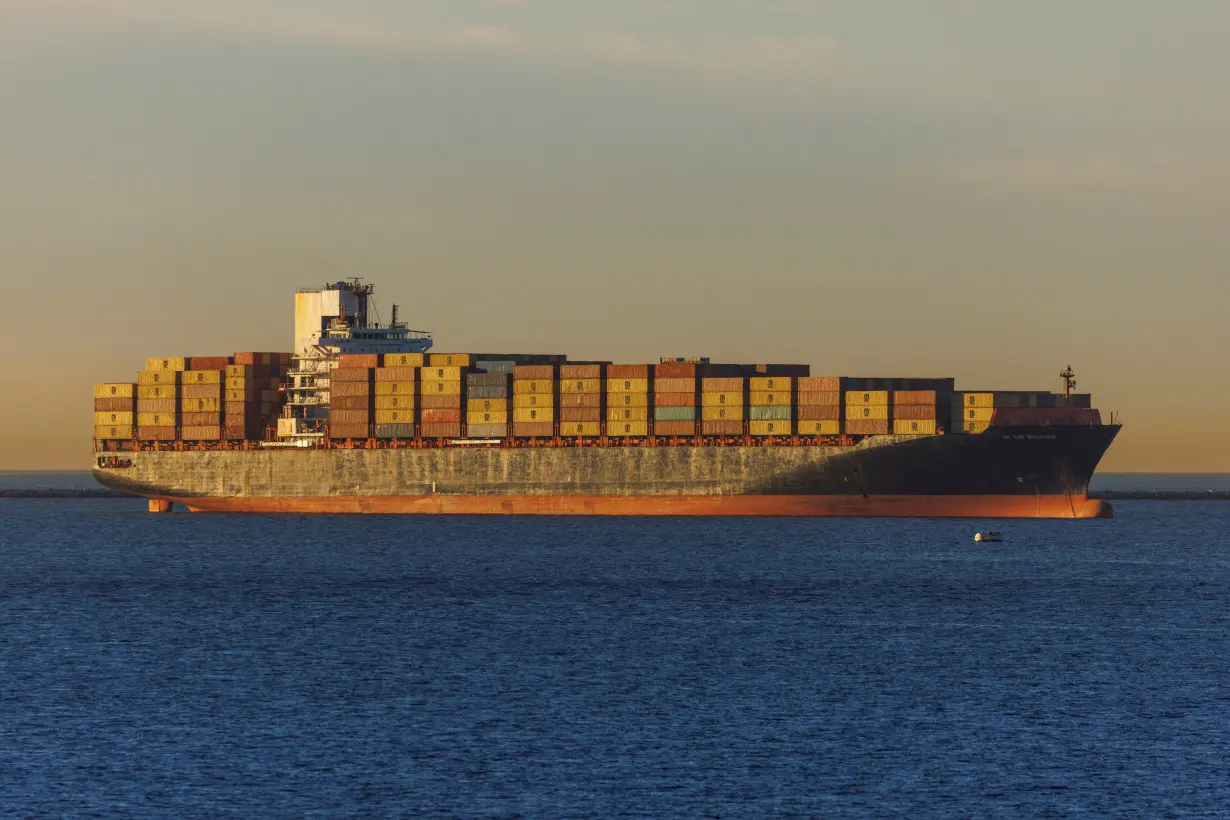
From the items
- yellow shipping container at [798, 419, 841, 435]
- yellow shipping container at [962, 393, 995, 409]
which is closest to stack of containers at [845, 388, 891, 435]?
A: yellow shipping container at [798, 419, 841, 435]

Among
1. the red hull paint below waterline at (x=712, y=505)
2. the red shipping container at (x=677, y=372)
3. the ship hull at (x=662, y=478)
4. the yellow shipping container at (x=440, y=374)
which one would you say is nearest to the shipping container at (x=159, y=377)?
the ship hull at (x=662, y=478)

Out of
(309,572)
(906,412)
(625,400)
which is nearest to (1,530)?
(625,400)

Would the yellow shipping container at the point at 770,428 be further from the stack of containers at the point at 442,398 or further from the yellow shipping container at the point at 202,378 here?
the yellow shipping container at the point at 202,378

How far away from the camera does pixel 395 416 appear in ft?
390

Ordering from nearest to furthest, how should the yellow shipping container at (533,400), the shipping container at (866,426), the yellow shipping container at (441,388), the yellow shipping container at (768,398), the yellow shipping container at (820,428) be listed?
the shipping container at (866,426), the yellow shipping container at (820,428), the yellow shipping container at (768,398), the yellow shipping container at (533,400), the yellow shipping container at (441,388)

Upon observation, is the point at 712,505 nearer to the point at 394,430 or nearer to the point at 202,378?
the point at 394,430

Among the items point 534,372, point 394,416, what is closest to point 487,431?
point 534,372

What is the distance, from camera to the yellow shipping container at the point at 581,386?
114188 mm

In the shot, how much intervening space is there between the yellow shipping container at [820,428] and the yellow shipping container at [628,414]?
433 inches

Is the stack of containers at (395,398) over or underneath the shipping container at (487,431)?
over

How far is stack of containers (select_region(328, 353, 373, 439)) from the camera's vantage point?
120 meters

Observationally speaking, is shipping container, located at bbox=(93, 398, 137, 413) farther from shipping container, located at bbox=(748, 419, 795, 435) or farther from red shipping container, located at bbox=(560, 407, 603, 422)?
shipping container, located at bbox=(748, 419, 795, 435)

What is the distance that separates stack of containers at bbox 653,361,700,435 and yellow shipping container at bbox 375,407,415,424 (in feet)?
61.0

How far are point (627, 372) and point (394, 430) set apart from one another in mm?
18140
